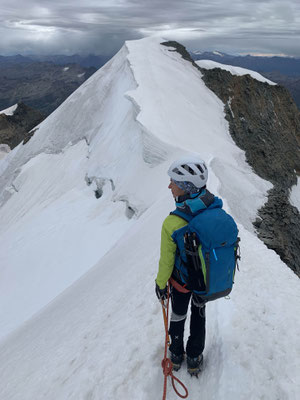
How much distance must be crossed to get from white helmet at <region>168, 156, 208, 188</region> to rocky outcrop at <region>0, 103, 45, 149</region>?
76.8 metres

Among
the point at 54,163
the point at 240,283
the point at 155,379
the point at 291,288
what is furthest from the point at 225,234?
the point at 54,163

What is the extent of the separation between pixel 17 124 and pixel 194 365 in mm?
84853

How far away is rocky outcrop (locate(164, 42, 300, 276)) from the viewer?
1226 inches

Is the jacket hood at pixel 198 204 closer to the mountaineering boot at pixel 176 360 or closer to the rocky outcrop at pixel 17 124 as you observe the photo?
the mountaineering boot at pixel 176 360

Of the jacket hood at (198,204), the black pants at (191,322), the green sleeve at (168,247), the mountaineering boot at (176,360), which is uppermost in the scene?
the jacket hood at (198,204)

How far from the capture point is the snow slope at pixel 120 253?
5.02 metres

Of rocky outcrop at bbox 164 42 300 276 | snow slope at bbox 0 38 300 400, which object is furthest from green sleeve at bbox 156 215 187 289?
rocky outcrop at bbox 164 42 300 276

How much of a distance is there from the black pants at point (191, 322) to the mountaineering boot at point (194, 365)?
0.08 meters

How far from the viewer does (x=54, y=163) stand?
31562 millimetres

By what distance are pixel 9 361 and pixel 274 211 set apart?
1348cm

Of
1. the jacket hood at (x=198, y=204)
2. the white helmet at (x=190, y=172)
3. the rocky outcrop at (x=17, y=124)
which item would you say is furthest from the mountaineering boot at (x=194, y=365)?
the rocky outcrop at (x=17, y=124)

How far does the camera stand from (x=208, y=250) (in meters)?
3.77

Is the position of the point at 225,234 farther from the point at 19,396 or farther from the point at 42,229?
the point at 42,229

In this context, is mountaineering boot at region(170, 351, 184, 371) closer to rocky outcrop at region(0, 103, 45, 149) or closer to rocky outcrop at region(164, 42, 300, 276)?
rocky outcrop at region(164, 42, 300, 276)
